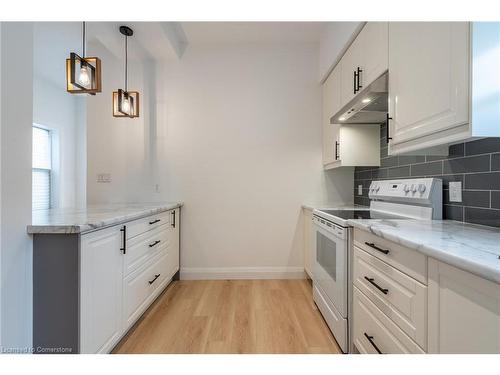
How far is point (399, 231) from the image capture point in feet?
3.53

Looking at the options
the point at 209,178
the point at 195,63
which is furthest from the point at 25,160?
the point at 195,63

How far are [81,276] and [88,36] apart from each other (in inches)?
112

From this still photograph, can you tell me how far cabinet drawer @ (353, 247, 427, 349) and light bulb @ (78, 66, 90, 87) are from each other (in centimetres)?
207

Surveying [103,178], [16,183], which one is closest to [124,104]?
[103,178]

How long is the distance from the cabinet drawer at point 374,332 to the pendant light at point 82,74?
7.17 ft

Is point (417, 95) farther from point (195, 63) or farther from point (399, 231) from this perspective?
point (195, 63)

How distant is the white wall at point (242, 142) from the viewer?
9.49ft

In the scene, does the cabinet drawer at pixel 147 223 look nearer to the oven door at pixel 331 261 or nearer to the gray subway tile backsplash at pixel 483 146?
the oven door at pixel 331 261

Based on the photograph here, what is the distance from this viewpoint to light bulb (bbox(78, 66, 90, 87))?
5.24ft

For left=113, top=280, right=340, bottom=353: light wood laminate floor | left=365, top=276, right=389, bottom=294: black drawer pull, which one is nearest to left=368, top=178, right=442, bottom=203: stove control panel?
left=365, top=276, right=389, bottom=294: black drawer pull

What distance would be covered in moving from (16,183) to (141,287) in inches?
45.2

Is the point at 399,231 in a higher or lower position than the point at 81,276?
higher

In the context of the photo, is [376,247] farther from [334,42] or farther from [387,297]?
[334,42]

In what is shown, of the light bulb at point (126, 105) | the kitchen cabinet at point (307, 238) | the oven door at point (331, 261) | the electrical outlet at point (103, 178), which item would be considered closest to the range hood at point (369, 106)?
the oven door at point (331, 261)
